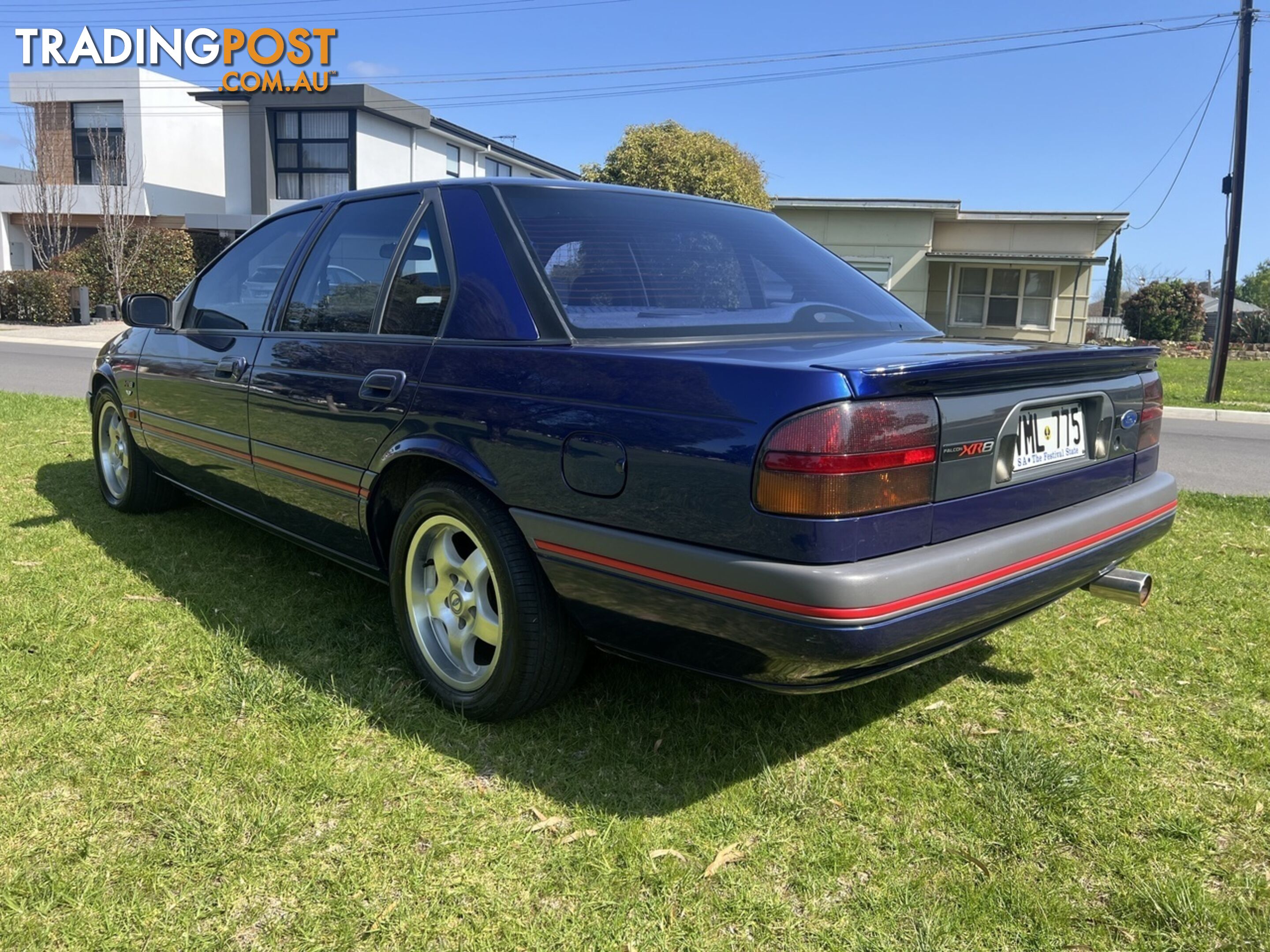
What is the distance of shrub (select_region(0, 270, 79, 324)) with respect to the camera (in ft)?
86.0

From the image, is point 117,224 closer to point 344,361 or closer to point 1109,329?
point 344,361

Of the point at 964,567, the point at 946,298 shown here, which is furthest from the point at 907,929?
the point at 946,298

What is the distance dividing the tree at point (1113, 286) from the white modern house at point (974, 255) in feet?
97.4

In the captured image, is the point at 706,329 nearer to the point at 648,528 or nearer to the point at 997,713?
the point at 648,528

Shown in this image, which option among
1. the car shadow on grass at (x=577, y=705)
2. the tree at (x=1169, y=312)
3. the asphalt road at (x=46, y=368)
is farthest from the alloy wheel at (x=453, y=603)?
the tree at (x=1169, y=312)

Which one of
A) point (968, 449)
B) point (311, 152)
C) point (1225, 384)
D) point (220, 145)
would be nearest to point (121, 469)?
point (968, 449)

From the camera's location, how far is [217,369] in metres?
3.91

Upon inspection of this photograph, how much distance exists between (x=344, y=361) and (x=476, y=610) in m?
0.99

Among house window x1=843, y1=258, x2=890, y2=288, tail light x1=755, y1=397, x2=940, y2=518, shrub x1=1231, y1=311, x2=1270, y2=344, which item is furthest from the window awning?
tail light x1=755, y1=397, x2=940, y2=518

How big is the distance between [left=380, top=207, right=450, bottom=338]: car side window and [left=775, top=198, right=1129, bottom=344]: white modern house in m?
23.5

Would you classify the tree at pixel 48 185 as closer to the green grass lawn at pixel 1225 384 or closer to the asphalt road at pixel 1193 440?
the asphalt road at pixel 1193 440

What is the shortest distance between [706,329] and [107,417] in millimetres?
4034

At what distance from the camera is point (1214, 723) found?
2.95 m

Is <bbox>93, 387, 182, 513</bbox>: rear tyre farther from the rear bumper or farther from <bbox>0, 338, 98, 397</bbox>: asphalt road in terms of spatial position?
<bbox>0, 338, 98, 397</bbox>: asphalt road
